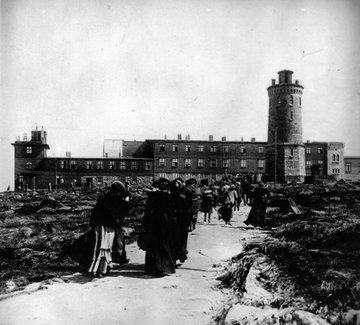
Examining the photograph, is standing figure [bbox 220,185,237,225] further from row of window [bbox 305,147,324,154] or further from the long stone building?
row of window [bbox 305,147,324,154]

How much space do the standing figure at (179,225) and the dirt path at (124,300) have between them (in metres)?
0.34

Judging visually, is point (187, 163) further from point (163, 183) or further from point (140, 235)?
point (140, 235)

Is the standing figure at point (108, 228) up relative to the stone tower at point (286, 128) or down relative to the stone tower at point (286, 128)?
down

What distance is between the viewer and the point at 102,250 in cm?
653

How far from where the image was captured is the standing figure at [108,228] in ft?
21.3

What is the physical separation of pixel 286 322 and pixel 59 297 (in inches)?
131

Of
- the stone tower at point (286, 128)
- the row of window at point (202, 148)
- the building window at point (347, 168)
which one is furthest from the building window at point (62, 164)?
the building window at point (347, 168)

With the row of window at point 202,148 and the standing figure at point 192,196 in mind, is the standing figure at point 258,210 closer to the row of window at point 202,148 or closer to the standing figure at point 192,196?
the standing figure at point 192,196

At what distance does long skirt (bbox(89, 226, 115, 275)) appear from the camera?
643 centimetres

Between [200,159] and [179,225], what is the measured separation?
48.5 m

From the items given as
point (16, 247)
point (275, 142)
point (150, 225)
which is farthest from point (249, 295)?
point (275, 142)

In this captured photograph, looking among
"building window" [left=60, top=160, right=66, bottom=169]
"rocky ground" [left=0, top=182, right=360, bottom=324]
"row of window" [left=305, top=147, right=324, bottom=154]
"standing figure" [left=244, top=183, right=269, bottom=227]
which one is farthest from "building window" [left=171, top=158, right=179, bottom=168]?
"rocky ground" [left=0, top=182, right=360, bottom=324]

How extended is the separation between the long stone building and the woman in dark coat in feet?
144

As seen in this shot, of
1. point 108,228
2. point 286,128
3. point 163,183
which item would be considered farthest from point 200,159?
point 108,228
